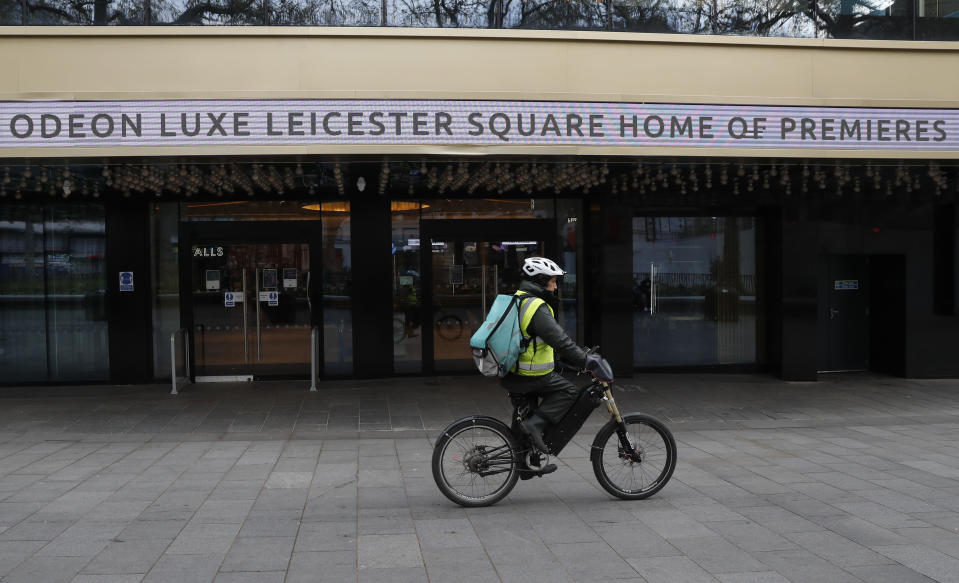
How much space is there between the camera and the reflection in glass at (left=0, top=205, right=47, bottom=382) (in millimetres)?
11500

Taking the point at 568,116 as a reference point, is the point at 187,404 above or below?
below

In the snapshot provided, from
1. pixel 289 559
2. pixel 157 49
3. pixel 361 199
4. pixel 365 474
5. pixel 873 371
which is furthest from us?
pixel 873 371

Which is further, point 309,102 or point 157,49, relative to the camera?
point 157,49

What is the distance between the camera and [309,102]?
836 cm

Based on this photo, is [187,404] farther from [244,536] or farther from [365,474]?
[244,536]

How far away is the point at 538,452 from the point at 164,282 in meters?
8.35

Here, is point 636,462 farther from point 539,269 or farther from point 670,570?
point 539,269

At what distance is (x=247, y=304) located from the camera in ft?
39.1

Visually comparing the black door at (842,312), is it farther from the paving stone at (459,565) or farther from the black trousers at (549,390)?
the paving stone at (459,565)

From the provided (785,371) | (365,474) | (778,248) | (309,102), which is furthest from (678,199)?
(365,474)

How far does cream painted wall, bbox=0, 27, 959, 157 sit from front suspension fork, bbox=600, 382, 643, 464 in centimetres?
471

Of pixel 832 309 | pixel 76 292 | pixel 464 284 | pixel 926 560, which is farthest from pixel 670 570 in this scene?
pixel 76 292

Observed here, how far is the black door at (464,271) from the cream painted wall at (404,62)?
2.67m

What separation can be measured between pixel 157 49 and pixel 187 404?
15.5ft
